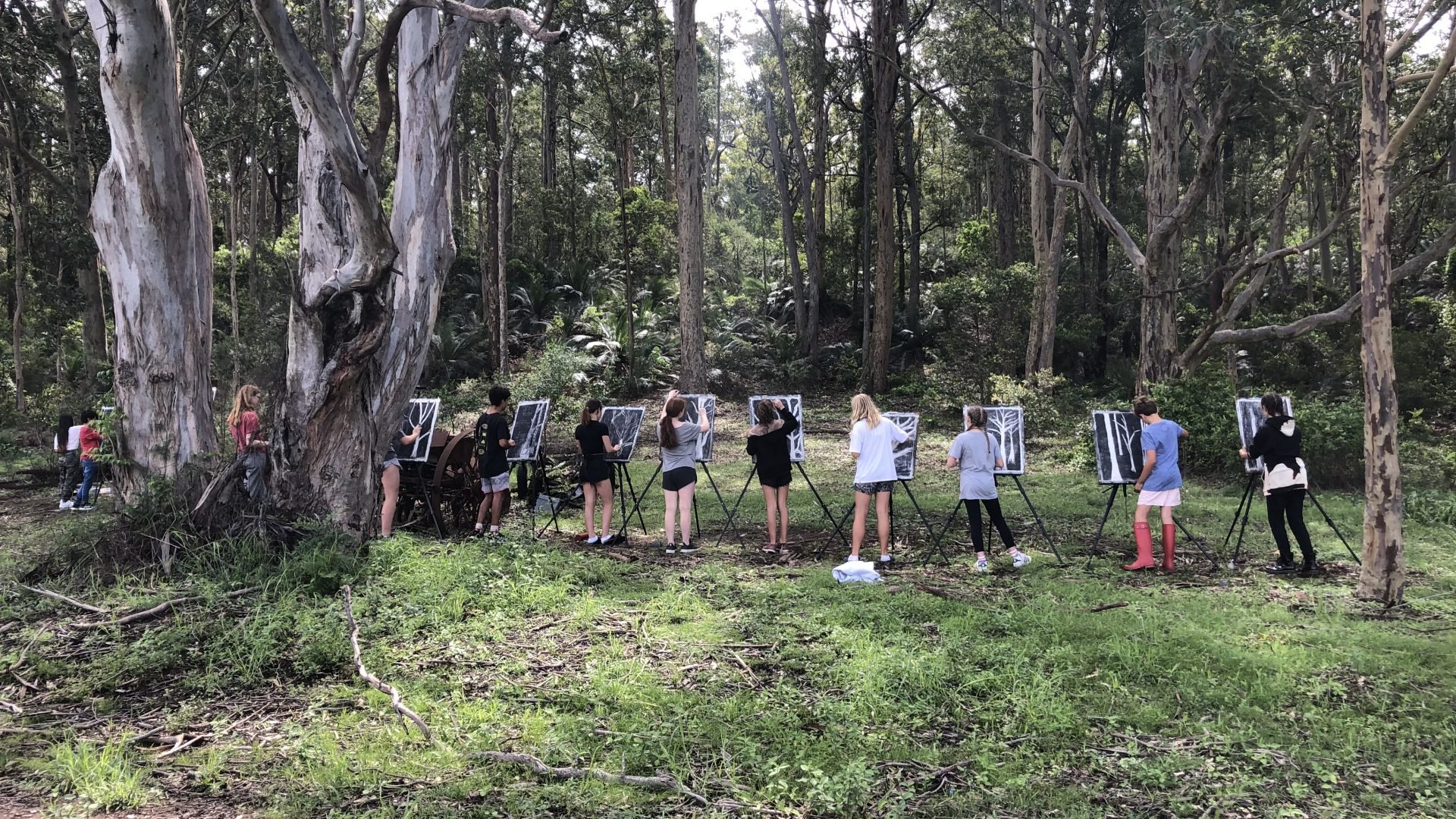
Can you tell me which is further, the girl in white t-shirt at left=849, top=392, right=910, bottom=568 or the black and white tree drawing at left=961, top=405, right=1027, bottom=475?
the black and white tree drawing at left=961, top=405, right=1027, bottom=475

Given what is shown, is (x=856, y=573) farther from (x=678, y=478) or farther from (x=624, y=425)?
(x=624, y=425)

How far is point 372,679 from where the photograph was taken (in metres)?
4.37

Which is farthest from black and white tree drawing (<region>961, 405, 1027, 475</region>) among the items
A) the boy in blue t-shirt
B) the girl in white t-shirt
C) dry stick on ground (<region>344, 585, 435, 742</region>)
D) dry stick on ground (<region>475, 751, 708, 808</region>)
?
dry stick on ground (<region>344, 585, 435, 742</region>)

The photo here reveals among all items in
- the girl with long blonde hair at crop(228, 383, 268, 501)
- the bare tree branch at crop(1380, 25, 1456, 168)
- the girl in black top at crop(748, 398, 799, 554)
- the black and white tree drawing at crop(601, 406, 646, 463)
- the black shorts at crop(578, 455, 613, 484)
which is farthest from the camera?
the black and white tree drawing at crop(601, 406, 646, 463)

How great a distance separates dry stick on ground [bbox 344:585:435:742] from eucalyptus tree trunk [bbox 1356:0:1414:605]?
237 inches

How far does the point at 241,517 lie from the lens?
605 cm

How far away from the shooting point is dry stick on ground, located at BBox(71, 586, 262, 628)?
16.1 ft

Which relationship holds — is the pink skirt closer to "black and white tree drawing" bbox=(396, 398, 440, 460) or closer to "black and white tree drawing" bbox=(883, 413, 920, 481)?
"black and white tree drawing" bbox=(883, 413, 920, 481)

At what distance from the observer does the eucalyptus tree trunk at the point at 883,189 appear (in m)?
18.6

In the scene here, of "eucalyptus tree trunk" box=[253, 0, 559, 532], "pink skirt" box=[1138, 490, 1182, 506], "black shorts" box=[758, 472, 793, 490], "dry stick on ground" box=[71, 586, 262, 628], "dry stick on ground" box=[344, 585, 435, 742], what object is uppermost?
"eucalyptus tree trunk" box=[253, 0, 559, 532]

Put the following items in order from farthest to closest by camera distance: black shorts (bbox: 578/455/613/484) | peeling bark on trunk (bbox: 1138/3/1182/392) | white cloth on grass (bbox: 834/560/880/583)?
peeling bark on trunk (bbox: 1138/3/1182/392)
black shorts (bbox: 578/455/613/484)
white cloth on grass (bbox: 834/560/880/583)

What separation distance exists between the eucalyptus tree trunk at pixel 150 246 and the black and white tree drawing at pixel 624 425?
12.2ft

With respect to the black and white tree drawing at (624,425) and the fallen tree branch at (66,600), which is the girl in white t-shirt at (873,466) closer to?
the black and white tree drawing at (624,425)

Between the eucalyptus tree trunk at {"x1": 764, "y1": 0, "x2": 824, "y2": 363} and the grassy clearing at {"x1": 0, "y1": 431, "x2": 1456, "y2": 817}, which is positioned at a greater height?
the eucalyptus tree trunk at {"x1": 764, "y1": 0, "x2": 824, "y2": 363}
